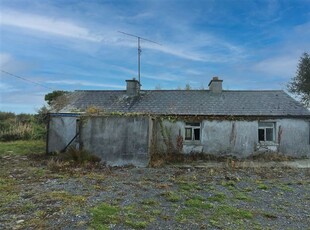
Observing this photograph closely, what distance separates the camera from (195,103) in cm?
1819

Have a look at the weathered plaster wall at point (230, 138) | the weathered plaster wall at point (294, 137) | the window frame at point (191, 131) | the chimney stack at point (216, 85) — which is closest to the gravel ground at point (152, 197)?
the weathered plaster wall at point (230, 138)

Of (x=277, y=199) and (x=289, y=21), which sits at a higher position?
(x=289, y=21)

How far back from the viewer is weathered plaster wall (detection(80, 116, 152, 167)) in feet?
46.0

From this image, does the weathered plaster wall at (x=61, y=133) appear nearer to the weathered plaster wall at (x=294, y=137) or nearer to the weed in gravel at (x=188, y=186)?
the weed in gravel at (x=188, y=186)

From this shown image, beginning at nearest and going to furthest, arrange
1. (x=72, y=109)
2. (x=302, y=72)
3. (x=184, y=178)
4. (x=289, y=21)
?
(x=184, y=178)
(x=289, y=21)
(x=72, y=109)
(x=302, y=72)

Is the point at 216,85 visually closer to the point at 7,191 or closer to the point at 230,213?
the point at 230,213

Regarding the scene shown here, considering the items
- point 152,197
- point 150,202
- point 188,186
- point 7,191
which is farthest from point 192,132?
point 7,191

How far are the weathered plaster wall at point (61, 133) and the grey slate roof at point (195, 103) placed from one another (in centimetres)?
79

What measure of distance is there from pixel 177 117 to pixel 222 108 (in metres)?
2.87

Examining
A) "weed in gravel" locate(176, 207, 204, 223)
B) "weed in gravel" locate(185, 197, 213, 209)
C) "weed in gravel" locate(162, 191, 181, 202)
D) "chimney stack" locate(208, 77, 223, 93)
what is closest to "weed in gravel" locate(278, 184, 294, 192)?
"weed in gravel" locate(185, 197, 213, 209)

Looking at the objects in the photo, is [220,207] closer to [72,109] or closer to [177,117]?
[177,117]

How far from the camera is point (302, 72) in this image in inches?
994

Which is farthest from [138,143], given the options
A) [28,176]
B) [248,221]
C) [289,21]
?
[289,21]

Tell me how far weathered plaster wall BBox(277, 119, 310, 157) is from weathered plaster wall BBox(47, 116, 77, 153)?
40.5 ft
